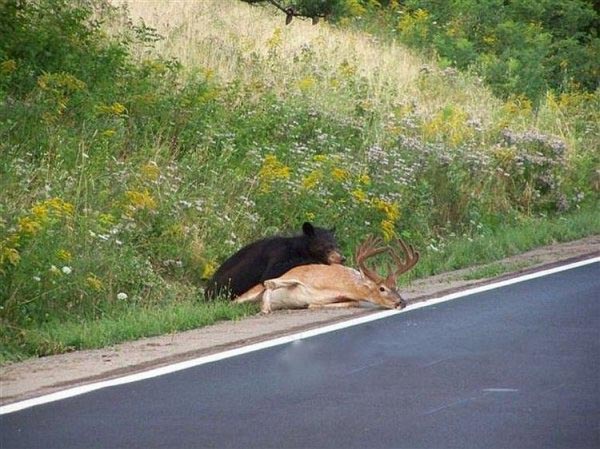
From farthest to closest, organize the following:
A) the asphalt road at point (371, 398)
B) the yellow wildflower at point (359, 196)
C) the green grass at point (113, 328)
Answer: the yellow wildflower at point (359, 196) < the green grass at point (113, 328) < the asphalt road at point (371, 398)

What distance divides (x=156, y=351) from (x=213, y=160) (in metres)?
7.62

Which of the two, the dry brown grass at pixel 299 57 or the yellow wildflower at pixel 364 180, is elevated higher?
the dry brown grass at pixel 299 57

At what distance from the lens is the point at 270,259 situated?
1588 centimetres

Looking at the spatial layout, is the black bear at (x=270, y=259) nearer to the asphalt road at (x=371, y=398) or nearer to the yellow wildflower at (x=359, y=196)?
→ the asphalt road at (x=371, y=398)

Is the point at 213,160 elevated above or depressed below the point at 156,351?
below

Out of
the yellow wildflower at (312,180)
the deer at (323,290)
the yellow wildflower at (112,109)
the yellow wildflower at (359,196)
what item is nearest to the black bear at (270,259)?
the deer at (323,290)

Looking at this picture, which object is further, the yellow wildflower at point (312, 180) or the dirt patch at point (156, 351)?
the yellow wildflower at point (312, 180)

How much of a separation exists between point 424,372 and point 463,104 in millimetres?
17884

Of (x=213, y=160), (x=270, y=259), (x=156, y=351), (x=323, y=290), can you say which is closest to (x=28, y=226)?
(x=156, y=351)

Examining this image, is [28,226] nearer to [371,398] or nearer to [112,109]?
[371,398]

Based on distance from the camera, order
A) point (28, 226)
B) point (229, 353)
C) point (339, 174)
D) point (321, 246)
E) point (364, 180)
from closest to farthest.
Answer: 1. point (229, 353)
2. point (28, 226)
3. point (321, 246)
4. point (339, 174)
5. point (364, 180)

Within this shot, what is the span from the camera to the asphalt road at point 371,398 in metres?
9.17

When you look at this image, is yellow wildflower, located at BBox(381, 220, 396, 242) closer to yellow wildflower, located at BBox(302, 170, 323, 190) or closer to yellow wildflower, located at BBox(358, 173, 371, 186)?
yellow wildflower, located at BBox(358, 173, 371, 186)

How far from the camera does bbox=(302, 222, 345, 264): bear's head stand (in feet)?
53.0
